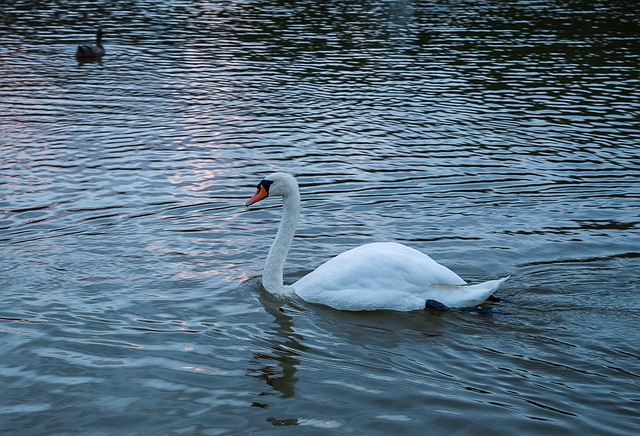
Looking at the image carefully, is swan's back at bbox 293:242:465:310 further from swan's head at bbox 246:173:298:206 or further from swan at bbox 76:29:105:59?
swan at bbox 76:29:105:59

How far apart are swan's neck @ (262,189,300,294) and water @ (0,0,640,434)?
0.62 feet

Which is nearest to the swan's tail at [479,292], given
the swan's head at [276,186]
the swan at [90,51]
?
the swan's head at [276,186]

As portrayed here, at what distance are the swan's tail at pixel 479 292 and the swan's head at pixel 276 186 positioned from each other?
87.6 inches

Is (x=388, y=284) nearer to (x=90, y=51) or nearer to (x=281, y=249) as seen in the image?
(x=281, y=249)

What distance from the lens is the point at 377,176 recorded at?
50.6 ft

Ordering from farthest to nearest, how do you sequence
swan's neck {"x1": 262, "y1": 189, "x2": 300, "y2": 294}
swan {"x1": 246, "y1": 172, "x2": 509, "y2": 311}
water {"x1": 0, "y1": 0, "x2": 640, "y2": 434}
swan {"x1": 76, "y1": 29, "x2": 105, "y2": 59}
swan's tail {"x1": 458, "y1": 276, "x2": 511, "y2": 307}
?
swan {"x1": 76, "y1": 29, "x2": 105, "y2": 59}
swan's neck {"x1": 262, "y1": 189, "x2": 300, "y2": 294}
swan {"x1": 246, "y1": 172, "x2": 509, "y2": 311}
swan's tail {"x1": 458, "y1": 276, "x2": 511, "y2": 307}
water {"x1": 0, "y1": 0, "x2": 640, "y2": 434}

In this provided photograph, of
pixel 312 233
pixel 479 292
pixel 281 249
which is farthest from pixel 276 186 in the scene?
pixel 479 292

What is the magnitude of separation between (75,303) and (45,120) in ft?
32.7

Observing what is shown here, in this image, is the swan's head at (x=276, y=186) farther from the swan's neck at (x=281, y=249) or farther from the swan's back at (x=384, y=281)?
the swan's back at (x=384, y=281)

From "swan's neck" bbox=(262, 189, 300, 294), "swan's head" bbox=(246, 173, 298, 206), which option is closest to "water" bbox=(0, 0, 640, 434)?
"swan's neck" bbox=(262, 189, 300, 294)

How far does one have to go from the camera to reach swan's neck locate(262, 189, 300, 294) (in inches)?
419

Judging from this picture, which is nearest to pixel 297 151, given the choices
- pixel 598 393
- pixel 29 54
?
pixel 598 393

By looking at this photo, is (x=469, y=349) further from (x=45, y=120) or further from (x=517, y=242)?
(x=45, y=120)

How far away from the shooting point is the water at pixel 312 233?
809cm
